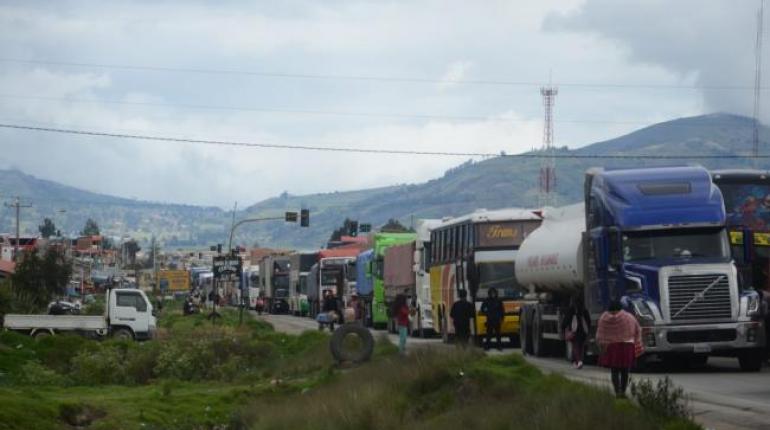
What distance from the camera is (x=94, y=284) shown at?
187 meters

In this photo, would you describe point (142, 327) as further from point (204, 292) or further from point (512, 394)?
point (204, 292)

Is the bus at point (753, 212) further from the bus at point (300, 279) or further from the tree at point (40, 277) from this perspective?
the bus at point (300, 279)

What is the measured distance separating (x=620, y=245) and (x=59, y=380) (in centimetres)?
1370

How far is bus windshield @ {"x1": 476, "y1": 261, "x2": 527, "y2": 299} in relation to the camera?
43.4 metres

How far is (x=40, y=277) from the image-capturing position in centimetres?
9169

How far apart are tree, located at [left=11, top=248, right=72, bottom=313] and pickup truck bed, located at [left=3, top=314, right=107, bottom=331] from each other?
27112 mm

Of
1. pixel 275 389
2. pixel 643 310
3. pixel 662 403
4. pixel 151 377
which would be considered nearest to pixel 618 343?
pixel 662 403

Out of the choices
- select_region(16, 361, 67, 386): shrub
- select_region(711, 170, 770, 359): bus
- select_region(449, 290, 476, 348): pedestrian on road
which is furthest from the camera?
select_region(449, 290, 476, 348): pedestrian on road

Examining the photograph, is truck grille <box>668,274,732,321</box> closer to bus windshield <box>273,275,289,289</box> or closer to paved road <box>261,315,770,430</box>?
paved road <box>261,315,770,430</box>

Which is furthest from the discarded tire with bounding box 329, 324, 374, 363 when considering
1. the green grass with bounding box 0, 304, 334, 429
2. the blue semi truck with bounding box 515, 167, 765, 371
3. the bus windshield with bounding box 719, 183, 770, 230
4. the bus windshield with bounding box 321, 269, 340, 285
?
the bus windshield with bounding box 321, 269, 340, 285

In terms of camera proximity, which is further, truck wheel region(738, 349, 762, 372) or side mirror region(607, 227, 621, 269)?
truck wheel region(738, 349, 762, 372)

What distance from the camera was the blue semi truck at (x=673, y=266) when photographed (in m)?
29.3

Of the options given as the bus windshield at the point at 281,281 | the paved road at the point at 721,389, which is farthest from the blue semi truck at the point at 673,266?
the bus windshield at the point at 281,281

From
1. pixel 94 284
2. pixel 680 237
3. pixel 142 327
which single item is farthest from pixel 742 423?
pixel 94 284
